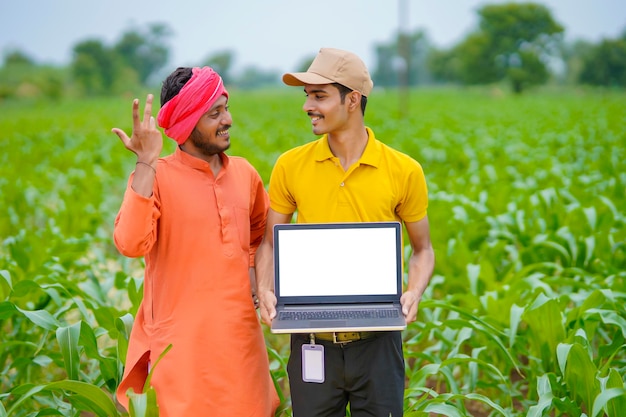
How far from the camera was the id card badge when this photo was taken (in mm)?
2209

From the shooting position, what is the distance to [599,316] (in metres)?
3.14

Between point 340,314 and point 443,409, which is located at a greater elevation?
point 340,314

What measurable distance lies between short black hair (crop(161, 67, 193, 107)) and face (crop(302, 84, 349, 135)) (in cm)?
37

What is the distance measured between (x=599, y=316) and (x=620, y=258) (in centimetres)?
146

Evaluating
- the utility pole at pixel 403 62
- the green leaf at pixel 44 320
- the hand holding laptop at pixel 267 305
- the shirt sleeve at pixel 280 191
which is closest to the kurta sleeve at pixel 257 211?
the shirt sleeve at pixel 280 191

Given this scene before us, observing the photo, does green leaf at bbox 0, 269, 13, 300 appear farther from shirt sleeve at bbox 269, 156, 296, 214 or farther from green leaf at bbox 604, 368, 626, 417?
green leaf at bbox 604, 368, 626, 417

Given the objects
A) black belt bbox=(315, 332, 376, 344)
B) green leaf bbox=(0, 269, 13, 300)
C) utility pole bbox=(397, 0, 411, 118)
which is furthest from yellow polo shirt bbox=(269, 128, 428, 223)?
utility pole bbox=(397, 0, 411, 118)

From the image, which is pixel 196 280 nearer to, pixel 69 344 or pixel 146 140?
pixel 146 140

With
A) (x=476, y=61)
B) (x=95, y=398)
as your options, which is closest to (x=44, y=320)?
(x=95, y=398)

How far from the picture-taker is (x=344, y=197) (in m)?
Result: 2.27

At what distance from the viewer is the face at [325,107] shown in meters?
2.23

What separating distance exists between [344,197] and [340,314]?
0.36m

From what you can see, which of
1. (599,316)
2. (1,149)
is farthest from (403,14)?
(599,316)

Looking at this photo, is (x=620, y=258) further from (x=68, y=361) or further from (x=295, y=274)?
(x=68, y=361)
